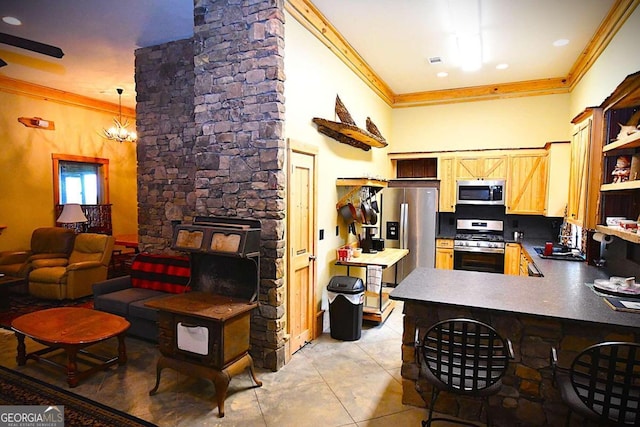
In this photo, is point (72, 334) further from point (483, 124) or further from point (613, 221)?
point (483, 124)

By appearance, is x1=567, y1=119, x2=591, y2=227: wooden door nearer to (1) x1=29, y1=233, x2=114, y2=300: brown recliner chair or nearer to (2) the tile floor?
(2) the tile floor

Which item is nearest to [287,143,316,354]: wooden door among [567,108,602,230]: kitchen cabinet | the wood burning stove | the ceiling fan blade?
the wood burning stove

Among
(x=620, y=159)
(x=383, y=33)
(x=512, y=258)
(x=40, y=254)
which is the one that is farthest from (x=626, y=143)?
(x=40, y=254)

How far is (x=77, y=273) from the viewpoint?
5.17 meters

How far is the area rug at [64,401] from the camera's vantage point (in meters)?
2.53

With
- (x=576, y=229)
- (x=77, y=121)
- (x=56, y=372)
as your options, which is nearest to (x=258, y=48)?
(x=56, y=372)

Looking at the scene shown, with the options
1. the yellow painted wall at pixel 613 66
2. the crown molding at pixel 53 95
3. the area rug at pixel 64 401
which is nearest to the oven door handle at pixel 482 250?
the yellow painted wall at pixel 613 66

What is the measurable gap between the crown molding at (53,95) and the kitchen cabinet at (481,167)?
22.1 ft

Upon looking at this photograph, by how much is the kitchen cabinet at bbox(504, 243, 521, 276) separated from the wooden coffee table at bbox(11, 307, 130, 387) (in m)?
5.10

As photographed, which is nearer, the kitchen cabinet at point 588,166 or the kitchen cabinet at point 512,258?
the kitchen cabinet at point 588,166

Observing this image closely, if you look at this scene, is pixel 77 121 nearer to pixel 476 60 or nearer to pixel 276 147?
pixel 276 147

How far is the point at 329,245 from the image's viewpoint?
438 cm

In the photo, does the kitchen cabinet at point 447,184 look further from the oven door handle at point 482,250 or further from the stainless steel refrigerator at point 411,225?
the oven door handle at point 482,250

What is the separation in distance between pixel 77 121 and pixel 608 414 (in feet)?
26.9
